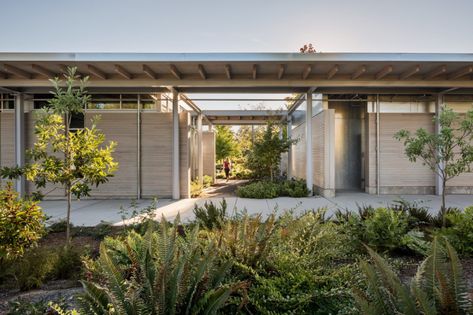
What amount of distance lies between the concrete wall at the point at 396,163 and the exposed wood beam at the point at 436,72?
7.42 ft

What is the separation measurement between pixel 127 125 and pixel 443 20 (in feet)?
37.2

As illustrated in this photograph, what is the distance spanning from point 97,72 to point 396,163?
36.7 feet

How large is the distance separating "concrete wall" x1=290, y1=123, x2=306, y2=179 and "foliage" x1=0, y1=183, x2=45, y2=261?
10450mm


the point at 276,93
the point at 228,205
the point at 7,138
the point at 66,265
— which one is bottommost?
the point at 228,205

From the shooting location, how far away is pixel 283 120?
17859 millimetres

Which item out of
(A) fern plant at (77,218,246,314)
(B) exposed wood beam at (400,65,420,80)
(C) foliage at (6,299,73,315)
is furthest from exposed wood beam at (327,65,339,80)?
(C) foliage at (6,299,73,315)

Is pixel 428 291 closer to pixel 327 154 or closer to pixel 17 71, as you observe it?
pixel 327 154

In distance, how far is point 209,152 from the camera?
1834 cm

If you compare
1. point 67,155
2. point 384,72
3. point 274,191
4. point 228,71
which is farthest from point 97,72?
point 384,72

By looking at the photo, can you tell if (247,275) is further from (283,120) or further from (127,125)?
(283,120)

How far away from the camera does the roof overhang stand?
27.6 ft

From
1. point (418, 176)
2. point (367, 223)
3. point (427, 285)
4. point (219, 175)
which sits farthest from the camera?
point (219, 175)

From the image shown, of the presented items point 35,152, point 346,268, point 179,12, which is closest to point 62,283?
point 35,152

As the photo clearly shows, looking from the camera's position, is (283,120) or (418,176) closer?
(418,176)
